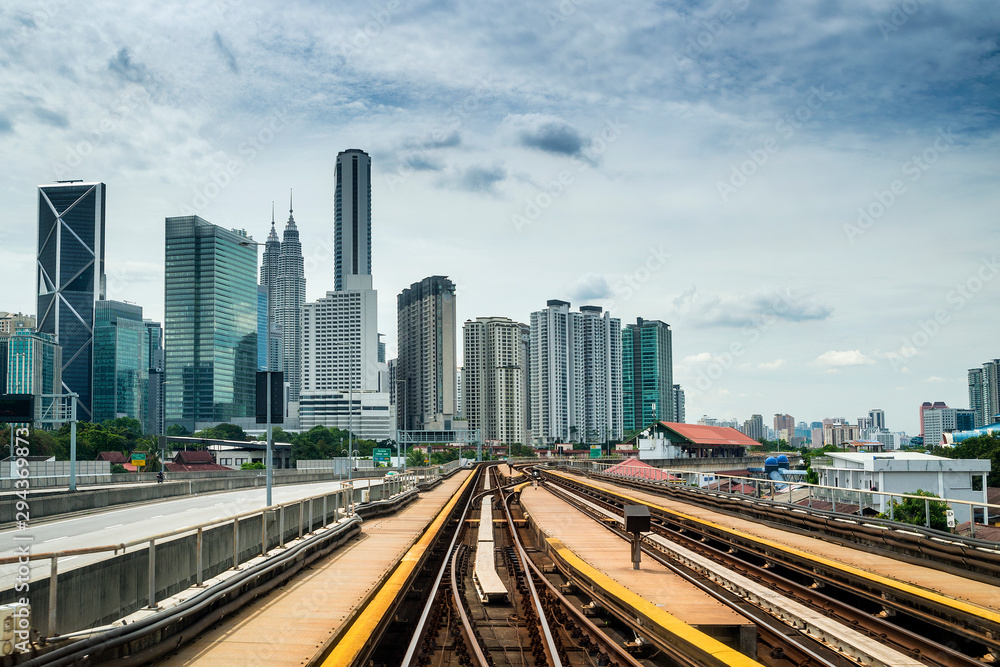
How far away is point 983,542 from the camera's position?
45.3ft

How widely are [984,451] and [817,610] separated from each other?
104 m

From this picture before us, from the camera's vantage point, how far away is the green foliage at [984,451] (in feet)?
288

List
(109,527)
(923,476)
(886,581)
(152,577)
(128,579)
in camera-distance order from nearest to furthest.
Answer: (152,577) < (128,579) < (886,581) < (109,527) < (923,476)

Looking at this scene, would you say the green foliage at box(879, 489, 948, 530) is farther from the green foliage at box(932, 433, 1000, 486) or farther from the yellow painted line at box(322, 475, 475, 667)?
the green foliage at box(932, 433, 1000, 486)

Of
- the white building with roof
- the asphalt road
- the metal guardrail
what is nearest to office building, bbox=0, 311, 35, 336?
the asphalt road

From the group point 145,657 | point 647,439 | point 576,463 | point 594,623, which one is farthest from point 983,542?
point 647,439

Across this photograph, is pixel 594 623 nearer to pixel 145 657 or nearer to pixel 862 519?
pixel 145 657

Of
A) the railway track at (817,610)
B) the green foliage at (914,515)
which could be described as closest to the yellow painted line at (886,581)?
the railway track at (817,610)

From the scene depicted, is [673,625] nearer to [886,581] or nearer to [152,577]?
[886,581]

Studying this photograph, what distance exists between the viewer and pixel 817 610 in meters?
12.0

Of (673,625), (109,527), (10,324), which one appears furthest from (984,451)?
(10,324)

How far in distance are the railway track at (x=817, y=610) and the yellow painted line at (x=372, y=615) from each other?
507 cm

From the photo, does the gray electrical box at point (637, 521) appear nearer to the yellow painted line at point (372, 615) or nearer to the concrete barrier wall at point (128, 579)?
the yellow painted line at point (372, 615)

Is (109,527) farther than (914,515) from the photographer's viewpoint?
No
